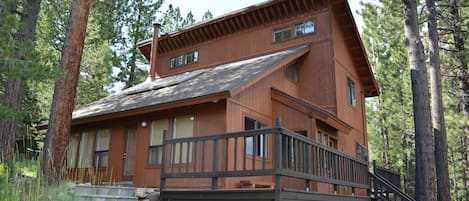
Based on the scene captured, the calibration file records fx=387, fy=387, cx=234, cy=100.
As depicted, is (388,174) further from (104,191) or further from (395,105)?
(395,105)

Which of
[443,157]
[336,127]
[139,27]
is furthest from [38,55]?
[139,27]

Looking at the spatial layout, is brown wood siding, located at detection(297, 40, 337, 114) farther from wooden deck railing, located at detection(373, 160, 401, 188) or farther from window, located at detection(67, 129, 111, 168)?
window, located at detection(67, 129, 111, 168)

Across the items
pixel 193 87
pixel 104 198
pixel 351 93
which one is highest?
pixel 351 93

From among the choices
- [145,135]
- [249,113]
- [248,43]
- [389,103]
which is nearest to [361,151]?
[248,43]

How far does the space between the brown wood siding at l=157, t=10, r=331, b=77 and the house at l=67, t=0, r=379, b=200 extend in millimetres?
37

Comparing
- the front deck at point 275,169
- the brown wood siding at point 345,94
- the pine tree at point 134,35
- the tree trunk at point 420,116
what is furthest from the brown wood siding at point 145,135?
the pine tree at point 134,35

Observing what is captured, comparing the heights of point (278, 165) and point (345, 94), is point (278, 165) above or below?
below

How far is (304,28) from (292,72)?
1567mm

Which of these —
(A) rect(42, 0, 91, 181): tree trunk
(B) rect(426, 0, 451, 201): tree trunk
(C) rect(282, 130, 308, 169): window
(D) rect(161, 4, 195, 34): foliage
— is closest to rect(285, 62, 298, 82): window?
(B) rect(426, 0, 451, 201): tree trunk

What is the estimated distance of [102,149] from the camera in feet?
37.8

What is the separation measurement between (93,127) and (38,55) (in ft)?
20.3

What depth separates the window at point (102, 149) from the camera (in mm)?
11430

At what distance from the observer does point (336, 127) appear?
1093cm

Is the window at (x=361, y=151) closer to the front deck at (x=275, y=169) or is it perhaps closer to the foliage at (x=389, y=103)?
the front deck at (x=275, y=169)
